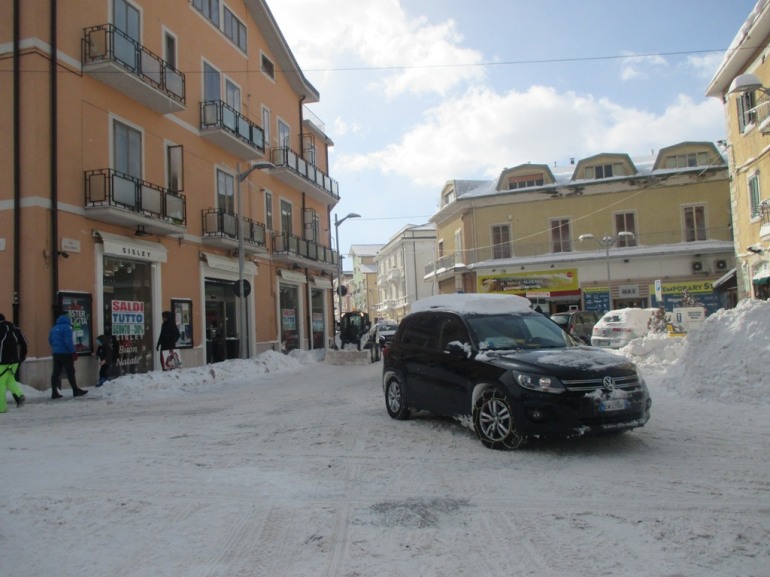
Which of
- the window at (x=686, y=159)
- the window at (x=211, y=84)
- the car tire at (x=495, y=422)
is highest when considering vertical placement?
the window at (x=686, y=159)

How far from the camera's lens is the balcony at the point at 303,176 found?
87.8 ft

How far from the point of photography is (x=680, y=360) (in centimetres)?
1134

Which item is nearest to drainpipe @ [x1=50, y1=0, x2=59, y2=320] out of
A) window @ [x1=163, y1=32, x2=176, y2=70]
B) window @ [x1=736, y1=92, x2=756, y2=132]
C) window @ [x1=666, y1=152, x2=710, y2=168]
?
window @ [x1=163, y1=32, x2=176, y2=70]

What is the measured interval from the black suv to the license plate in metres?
0.01

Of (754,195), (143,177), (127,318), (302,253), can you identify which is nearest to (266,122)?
(302,253)

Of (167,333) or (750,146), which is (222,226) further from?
(750,146)

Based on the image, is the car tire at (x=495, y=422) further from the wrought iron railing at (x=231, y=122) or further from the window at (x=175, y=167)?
the wrought iron railing at (x=231, y=122)

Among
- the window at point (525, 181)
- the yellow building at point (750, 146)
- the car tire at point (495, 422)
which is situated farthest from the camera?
the window at point (525, 181)

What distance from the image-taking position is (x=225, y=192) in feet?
73.9

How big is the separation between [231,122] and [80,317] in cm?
978

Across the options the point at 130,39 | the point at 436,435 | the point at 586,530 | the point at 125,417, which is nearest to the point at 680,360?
the point at 436,435

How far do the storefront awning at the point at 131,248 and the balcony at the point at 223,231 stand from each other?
2.53 m

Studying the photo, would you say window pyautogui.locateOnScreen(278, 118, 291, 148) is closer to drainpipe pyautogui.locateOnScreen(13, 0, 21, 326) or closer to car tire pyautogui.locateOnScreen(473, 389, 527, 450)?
drainpipe pyautogui.locateOnScreen(13, 0, 21, 326)

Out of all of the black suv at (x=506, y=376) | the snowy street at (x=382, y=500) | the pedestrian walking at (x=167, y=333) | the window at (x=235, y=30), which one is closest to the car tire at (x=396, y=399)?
the black suv at (x=506, y=376)
